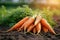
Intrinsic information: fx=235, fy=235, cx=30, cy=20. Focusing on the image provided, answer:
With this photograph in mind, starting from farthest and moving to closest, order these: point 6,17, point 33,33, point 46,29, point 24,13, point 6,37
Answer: point 6,17 < point 24,13 < point 46,29 < point 33,33 < point 6,37

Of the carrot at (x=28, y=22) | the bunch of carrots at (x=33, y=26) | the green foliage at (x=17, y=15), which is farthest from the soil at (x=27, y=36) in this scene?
the green foliage at (x=17, y=15)

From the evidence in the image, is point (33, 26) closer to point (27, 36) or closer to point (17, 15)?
point (27, 36)

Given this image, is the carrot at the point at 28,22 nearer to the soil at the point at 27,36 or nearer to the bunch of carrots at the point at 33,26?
the bunch of carrots at the point at 33,26

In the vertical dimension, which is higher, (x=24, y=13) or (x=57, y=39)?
Answer: (x=24, y=13)

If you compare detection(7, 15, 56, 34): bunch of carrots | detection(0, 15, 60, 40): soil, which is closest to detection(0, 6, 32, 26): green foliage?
detection(7, 15, 56, 34): bunch of carrots

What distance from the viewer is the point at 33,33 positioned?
520 centimetres

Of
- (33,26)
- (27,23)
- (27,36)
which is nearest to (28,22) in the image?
(27,23)

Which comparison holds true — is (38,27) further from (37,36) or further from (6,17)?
(6,17)

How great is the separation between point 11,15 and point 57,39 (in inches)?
73.0

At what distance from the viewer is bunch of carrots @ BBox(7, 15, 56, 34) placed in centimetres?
532

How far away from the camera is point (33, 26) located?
5320mm

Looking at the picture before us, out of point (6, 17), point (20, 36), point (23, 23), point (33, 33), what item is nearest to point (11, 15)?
point (6, 17)

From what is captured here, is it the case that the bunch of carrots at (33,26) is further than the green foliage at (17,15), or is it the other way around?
the green foliage at (17,15)

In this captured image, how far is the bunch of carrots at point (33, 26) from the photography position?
5320 mm
